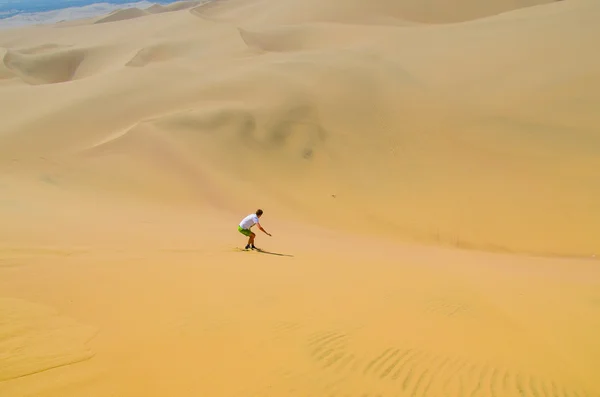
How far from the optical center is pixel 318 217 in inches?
508

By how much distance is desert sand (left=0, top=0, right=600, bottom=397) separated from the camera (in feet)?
13.9

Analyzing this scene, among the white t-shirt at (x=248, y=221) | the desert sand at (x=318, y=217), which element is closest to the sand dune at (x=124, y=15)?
the desert sand at (x=318, y=217)

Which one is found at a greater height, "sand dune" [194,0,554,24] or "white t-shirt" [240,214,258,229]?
"sand dune" [194,0,554,24]

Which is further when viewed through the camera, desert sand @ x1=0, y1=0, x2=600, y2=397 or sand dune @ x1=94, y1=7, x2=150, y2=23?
sand dune @ x1=94, y1=7, x2=150, y2=23

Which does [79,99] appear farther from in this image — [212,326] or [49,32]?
[49,32]

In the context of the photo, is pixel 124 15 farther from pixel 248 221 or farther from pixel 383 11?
pixel 248 221

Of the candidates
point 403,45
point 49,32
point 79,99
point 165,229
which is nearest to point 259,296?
point 165,229

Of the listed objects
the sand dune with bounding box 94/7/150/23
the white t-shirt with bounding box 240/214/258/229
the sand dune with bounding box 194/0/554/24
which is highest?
the sand dune with bounding box 94/7/150/23

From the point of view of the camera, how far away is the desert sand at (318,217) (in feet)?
13.9

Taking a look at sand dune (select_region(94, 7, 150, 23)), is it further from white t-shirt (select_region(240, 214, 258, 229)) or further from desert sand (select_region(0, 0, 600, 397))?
white t-shirt (select_region(240, 214, 258, 229))

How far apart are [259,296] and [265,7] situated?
45.9 m

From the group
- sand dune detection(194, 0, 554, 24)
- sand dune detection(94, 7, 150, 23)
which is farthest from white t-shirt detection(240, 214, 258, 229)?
sand dune detection(94, 7, 150, 23)

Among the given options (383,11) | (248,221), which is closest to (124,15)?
(383,11)

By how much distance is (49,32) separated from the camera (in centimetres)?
5016
